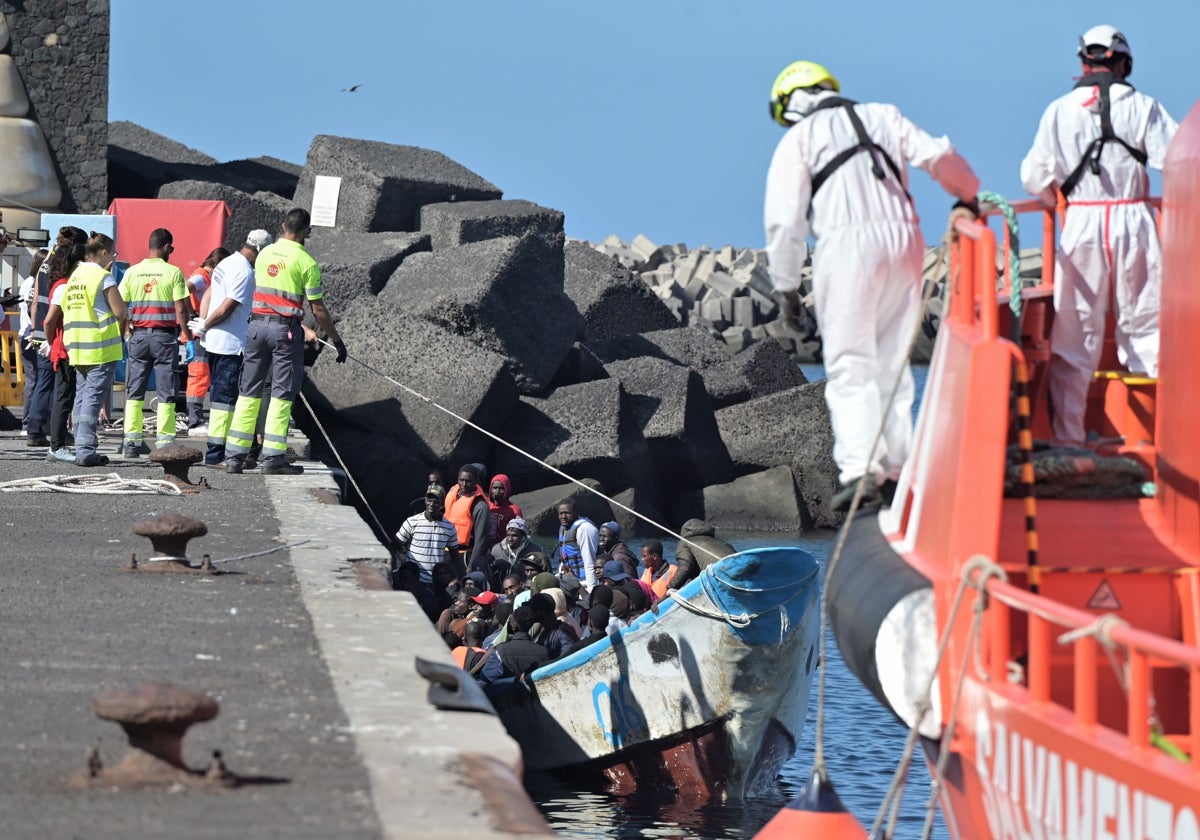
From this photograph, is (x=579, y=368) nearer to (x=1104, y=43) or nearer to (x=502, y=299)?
(x=502, y=299)

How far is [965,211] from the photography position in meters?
6.59

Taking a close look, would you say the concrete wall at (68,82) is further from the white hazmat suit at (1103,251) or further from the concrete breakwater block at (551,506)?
the white hazmat suit at (1103,251)

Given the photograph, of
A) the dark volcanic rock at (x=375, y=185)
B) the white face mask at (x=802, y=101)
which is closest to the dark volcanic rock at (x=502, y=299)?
the dark volcanic rock at (x=375, y=185)

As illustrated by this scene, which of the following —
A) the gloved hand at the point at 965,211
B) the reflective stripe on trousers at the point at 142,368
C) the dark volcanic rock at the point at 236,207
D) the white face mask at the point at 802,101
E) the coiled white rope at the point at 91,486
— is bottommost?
the coiled white rope at the point at 91,486

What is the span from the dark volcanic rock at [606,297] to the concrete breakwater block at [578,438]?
20.5 ft

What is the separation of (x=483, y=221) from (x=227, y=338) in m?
16.5

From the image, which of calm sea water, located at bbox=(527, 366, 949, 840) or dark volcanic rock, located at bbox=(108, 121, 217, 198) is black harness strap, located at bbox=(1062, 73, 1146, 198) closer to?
calm sea water, located at bbox=(527, 366, 949, 840)

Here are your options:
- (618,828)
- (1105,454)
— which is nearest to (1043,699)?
(1105,454)

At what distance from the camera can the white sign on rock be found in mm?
30438

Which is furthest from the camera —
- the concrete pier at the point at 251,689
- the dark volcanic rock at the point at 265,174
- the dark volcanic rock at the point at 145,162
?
the dark volcanic rock at the point at 265,174

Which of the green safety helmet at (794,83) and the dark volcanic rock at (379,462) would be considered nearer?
the green safety helmet at (794,83)

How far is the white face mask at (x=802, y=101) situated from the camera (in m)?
7.16

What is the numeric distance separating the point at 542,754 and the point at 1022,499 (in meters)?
7.67

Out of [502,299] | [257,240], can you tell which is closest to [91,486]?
[257,240]
